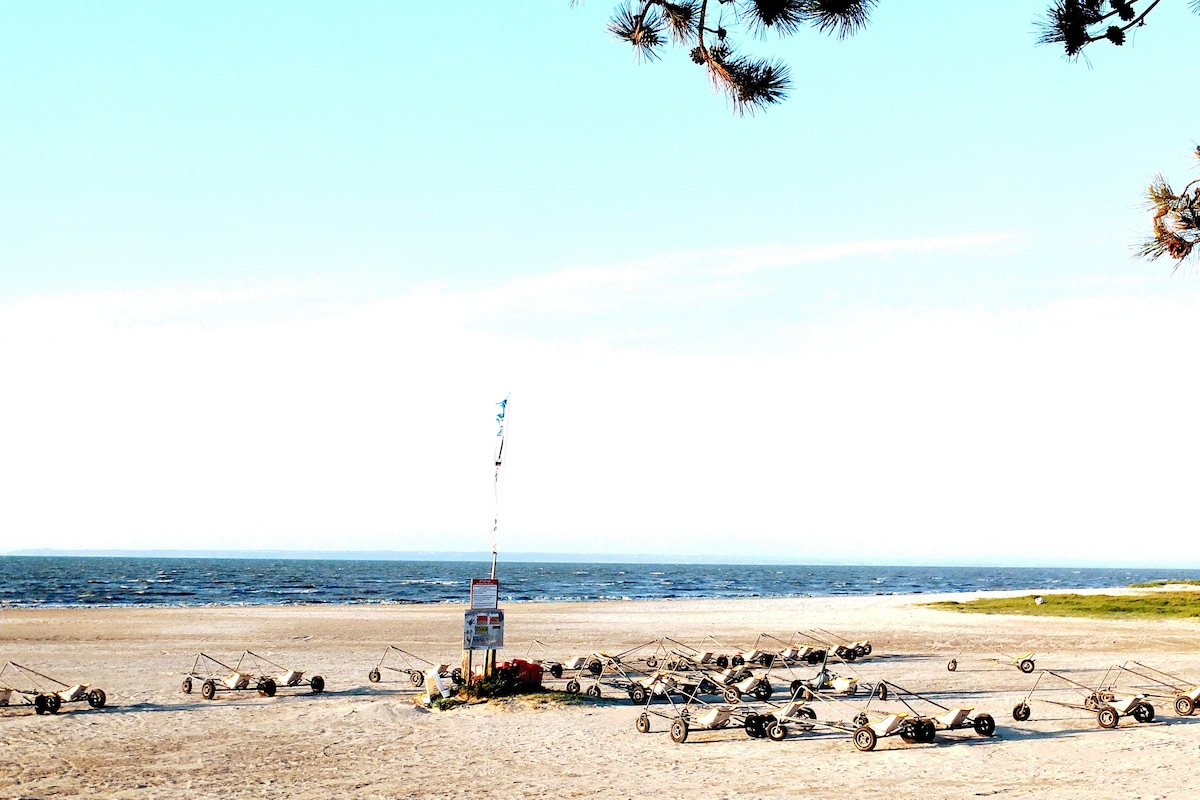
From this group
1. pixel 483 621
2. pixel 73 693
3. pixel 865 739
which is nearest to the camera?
pixel 865 739

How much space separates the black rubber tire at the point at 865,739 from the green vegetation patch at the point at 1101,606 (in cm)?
2891

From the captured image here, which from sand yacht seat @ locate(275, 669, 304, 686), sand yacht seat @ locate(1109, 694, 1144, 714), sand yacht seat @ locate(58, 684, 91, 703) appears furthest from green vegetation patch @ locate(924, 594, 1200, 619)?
sand yacht seat @ locate(58, 684, 91, 703)

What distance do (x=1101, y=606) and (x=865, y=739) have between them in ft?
111

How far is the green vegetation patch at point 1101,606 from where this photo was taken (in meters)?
38.3

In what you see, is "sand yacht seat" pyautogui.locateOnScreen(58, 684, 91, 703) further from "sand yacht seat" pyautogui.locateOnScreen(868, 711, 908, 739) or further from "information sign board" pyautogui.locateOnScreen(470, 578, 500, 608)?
"sand yacht seat" pyautogui.locateOnScreen(868, 711, 908, 739)

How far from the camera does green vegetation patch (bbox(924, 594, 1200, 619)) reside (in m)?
38.3

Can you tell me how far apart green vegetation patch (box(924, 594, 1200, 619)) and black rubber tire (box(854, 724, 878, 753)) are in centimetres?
2891

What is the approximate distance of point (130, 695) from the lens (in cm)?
1744

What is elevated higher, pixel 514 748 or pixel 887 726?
pixel 887 726

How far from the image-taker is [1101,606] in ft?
136

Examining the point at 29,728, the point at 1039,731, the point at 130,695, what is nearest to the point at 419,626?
the point at 130,695

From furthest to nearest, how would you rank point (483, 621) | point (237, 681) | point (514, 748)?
point (237, 681) < point (483, 621) < point (514, 748)

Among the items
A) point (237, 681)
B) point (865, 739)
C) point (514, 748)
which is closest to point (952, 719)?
point (865, 739)

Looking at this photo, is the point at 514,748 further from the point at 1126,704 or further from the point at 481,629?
the point at 1126,704
